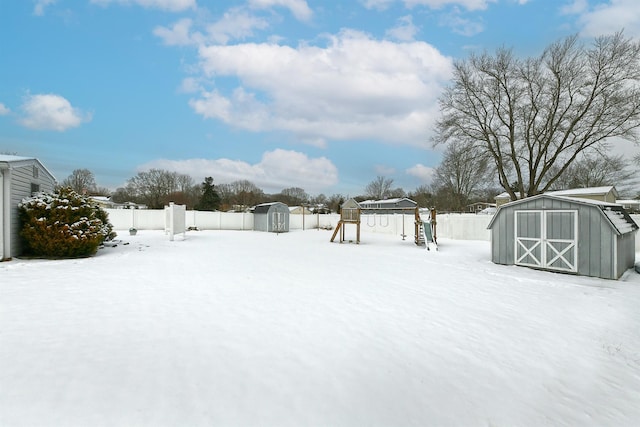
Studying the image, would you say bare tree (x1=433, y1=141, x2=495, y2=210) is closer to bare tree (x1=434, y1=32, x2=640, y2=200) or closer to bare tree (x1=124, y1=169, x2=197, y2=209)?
bare tree (x1=434, y1=32, x2=640, y2=200)

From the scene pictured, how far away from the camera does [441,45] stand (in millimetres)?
11977

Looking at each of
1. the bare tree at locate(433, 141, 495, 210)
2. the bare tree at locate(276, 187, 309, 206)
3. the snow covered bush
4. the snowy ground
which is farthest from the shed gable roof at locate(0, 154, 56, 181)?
Answer: the bare tree at locate(276, 187, 309, 206)

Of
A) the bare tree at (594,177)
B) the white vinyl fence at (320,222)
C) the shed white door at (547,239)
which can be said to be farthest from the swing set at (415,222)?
the bare tree at (594,177)

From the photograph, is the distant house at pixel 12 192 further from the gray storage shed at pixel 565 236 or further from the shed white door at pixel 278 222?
the shed white door at pixel 278 222

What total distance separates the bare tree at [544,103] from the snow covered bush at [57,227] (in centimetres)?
2026

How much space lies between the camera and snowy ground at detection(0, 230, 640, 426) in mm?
2518

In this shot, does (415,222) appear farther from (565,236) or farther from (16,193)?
(16,193)

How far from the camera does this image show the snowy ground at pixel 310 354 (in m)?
2.52

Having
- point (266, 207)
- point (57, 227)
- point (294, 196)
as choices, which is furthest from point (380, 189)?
point (57, 227)

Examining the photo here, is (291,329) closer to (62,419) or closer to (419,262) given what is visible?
(62,419)

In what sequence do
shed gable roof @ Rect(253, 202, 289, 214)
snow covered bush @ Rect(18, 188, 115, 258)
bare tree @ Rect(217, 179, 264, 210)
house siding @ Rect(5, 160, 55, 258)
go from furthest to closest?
bare tree @ Rect(217, 179, 264, 210) < shed gable roof @ Rect(253, 202, 289, 214) < snow covered bush @ Rect(18, 188, 115, 258) < house siding @ Rect(5, 160, 55, 258)

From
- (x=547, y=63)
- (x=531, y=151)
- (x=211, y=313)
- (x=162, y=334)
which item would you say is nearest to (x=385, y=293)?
(x=211, y=313)

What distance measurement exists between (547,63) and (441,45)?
37.8 ft

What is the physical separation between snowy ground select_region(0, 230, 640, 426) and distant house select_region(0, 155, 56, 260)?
3.40 m
